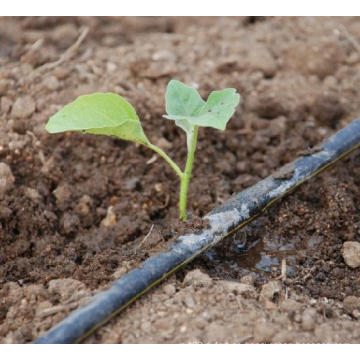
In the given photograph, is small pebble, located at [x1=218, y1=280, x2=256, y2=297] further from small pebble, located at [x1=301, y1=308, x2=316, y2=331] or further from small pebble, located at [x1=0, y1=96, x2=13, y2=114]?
small pebble, located at [x1=0, y1=96, x2=13, y2=114]

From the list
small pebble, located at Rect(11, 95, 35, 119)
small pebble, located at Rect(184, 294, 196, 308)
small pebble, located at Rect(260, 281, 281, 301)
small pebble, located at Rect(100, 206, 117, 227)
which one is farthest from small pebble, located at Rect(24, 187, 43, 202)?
small pebble, located at Rect(260, 281, 281, 301)

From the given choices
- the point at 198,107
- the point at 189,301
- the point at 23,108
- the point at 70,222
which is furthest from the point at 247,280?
the point at 23,108

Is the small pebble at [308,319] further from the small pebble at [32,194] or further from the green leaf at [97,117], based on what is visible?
the small pebble at [32,194]

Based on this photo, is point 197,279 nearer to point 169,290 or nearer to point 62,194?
point 169,290

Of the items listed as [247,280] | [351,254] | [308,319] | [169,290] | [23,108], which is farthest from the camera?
[23,108]

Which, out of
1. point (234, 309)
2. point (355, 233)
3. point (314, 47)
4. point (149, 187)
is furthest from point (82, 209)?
point (314, 47)

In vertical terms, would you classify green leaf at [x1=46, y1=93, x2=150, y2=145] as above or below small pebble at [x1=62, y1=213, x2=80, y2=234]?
above

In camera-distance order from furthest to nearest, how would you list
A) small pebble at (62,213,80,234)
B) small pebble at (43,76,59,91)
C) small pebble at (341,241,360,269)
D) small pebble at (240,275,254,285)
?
small pebble at (43,76,59,91), small pebble at (62,213,80,234), small pebble at (341,241,360,269), small pebble at (240,275,254,285)

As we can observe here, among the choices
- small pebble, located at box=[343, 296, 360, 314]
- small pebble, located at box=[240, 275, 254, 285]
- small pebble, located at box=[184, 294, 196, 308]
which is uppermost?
small pebble, located at box=[184, 294, 196, 308]
